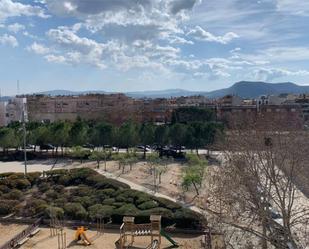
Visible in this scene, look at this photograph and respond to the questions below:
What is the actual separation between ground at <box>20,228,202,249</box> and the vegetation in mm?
1624

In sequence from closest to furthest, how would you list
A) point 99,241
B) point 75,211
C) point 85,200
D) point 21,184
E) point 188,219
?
point 99,241 < point 188,219 < point 75,211 < point 85,200 < point 21,184

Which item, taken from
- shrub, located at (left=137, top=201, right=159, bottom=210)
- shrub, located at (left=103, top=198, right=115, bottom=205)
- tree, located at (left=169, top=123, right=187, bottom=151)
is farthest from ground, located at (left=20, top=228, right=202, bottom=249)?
tree, located at (left=169, top=123, right=187, bottom=151)

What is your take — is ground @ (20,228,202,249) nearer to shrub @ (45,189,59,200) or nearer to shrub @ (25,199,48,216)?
shrub @ (25,199,48,216)

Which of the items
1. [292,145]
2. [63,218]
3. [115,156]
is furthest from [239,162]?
[115,156]

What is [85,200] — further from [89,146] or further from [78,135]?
[89,146]

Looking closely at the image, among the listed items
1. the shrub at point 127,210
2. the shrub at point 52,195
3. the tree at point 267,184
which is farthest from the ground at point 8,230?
the tree at point 267,184

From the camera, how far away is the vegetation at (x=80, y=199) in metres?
31.2

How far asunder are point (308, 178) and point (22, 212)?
70.9 feet

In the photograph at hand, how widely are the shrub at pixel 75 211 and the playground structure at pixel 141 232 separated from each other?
5295 mm

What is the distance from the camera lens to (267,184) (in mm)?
20781

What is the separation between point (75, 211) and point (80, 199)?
9.92ft

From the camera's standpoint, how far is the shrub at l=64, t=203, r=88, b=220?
3219 cm

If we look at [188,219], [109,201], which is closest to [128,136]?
[109,201]

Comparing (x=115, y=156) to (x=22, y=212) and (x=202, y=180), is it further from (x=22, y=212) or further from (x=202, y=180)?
(x=22, y=212)
